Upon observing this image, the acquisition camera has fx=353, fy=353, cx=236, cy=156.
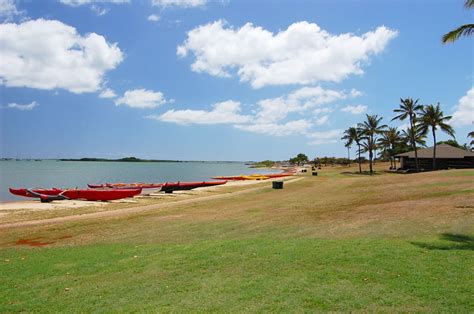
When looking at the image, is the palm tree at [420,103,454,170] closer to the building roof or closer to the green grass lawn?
the building roof

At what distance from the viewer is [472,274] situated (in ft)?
22.7

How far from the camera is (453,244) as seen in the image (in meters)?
9.16

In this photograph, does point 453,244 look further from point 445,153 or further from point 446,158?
point 445,153

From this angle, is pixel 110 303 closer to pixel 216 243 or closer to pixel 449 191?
pixel 216 243

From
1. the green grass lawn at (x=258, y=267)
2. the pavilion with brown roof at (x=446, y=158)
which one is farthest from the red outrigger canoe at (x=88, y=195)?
the pavilion with brown roof at (x=446, y=158)

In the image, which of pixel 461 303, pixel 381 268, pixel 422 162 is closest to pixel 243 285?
pixel 381 268

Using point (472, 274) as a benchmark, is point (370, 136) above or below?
above

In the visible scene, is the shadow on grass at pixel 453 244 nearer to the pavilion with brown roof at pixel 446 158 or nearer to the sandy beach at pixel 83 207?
the sandy beach at pixel 83 207

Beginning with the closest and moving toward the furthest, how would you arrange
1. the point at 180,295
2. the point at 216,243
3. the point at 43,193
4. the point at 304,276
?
1. the point at 180,295
2. the point at 304,276
3. the point at 216,243
4. the point at 43,193

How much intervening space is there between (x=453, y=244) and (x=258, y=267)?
207 inches

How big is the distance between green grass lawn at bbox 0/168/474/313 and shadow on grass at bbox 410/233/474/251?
25mm

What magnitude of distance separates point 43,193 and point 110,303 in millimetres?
34650

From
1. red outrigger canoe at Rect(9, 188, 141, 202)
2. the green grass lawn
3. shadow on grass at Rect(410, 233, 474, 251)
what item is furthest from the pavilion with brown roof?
shadow on grass at Rect(410, 233, 474, 251)

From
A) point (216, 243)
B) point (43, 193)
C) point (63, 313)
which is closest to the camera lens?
point (63, 313)
